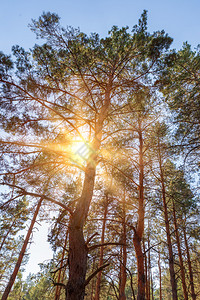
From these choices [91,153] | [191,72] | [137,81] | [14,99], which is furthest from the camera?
[191,72]

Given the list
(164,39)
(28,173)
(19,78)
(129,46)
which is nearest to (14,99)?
(19,78)

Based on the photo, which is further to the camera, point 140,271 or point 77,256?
point 140,271

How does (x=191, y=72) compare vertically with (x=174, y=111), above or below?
above

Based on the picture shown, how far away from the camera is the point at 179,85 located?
845cm

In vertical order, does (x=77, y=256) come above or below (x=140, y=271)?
below

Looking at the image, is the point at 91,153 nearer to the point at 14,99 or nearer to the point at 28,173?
the point at 28,173

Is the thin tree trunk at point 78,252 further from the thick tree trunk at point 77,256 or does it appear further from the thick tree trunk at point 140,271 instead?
the thick tree trunk at point 140,271

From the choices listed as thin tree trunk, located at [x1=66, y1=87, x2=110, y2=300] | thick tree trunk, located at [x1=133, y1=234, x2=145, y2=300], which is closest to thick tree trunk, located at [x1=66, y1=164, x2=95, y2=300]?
thin tree trunk, located at [x1=66, y1=87, x2=110, y2=300]

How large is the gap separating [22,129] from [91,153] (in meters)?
2.80

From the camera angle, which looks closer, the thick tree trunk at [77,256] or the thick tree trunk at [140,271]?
the thick tree trunk at [77,256]

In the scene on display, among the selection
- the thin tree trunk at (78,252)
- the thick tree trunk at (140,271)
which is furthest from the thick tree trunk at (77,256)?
the thick tree trunk at (140,271)

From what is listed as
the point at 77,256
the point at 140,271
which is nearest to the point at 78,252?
Answer: the point at 77,256

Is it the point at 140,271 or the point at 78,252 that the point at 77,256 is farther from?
the point at 140,271

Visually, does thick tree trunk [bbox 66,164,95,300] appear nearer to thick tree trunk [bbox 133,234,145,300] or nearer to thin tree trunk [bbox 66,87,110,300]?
thin tree trunk [bbox 66,87,110,300]
